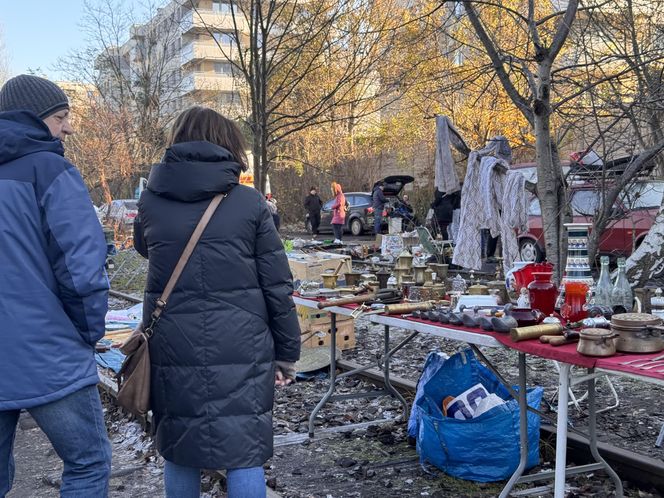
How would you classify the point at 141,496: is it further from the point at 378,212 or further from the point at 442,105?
the point at 442,105

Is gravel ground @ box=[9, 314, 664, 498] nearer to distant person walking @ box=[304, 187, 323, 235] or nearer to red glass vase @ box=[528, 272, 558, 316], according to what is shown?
red glass vase @ box=[528, 272, 558, 316]

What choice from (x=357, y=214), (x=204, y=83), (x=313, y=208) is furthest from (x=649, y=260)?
(x=204, y=83)

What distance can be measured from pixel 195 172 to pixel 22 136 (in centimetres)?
62

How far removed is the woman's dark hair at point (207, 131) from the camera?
280cm

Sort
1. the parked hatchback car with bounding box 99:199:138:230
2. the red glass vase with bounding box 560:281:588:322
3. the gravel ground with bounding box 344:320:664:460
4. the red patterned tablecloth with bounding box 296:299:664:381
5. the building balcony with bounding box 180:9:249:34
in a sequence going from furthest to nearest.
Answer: the parked hatchback car with bounding box 99:199:138:230, the building balcony with bounding box 180:9:249:34, the gravel ground with bounding box 344:320:664:460, the red glass vase with bounding box 560:281:588:322, the red patterned tablecloth with bounding box 296:299:664:381

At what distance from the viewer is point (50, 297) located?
8.22 feet

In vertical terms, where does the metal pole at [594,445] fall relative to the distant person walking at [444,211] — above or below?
below

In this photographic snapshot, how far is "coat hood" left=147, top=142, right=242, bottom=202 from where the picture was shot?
8.81 feet

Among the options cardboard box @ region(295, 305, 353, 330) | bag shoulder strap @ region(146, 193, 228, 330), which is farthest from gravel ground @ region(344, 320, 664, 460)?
bag shoulder strap @ region(146, 193, 228, 330)

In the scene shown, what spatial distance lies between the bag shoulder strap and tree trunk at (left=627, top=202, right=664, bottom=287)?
3.75m

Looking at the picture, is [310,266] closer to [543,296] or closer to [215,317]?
[543,296]

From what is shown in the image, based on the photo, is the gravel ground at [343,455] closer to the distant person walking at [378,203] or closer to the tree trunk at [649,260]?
the tree trunk at [649,260]

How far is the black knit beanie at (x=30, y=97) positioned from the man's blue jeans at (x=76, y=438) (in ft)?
3.48

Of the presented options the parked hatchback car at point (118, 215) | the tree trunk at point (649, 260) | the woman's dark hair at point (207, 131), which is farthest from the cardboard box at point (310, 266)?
the parked hatchback car at point (118, 215)
